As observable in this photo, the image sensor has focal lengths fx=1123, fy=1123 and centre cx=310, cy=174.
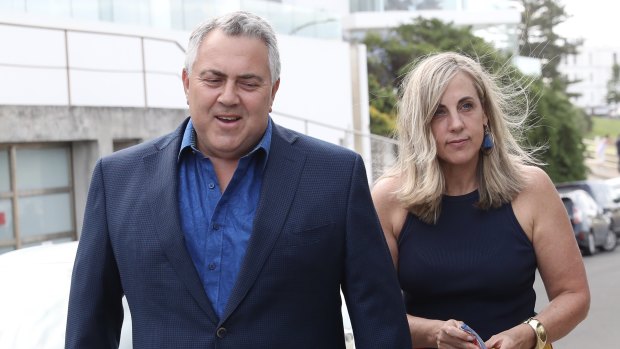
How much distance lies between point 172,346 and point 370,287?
1.92 ft

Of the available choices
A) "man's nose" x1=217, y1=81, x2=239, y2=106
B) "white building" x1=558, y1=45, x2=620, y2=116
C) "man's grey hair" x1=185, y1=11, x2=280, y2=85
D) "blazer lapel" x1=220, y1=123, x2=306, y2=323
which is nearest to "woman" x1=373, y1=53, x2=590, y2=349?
"blazer lapel" x1=220, y1=123, x2=306, y2=323

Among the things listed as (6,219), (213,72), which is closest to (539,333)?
(213,72)

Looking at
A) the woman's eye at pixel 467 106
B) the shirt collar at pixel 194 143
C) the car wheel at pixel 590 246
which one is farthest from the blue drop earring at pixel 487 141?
the car wheel at pixel 590 246

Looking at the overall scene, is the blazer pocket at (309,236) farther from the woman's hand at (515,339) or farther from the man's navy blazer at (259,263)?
the woman's hand at (515,339)

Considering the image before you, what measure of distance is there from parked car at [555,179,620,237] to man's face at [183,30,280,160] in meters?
22.8

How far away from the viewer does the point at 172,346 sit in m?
3.08

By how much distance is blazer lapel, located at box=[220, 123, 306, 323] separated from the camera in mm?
3045

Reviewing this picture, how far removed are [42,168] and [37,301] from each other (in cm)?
1030

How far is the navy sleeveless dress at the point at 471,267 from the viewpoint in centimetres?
393

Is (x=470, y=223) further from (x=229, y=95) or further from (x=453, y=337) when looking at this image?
(x=229, y=95)

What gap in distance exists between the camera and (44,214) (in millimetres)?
14648

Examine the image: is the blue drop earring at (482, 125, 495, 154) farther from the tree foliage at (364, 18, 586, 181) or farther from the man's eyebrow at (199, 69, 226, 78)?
the tree foliage at (364, 18, 586, 181)

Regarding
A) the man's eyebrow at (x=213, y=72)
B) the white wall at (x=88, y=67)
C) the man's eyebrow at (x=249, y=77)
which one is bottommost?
the man's eyebrow at (x=249, y=77)

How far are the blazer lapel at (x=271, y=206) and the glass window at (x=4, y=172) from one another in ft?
36.8
